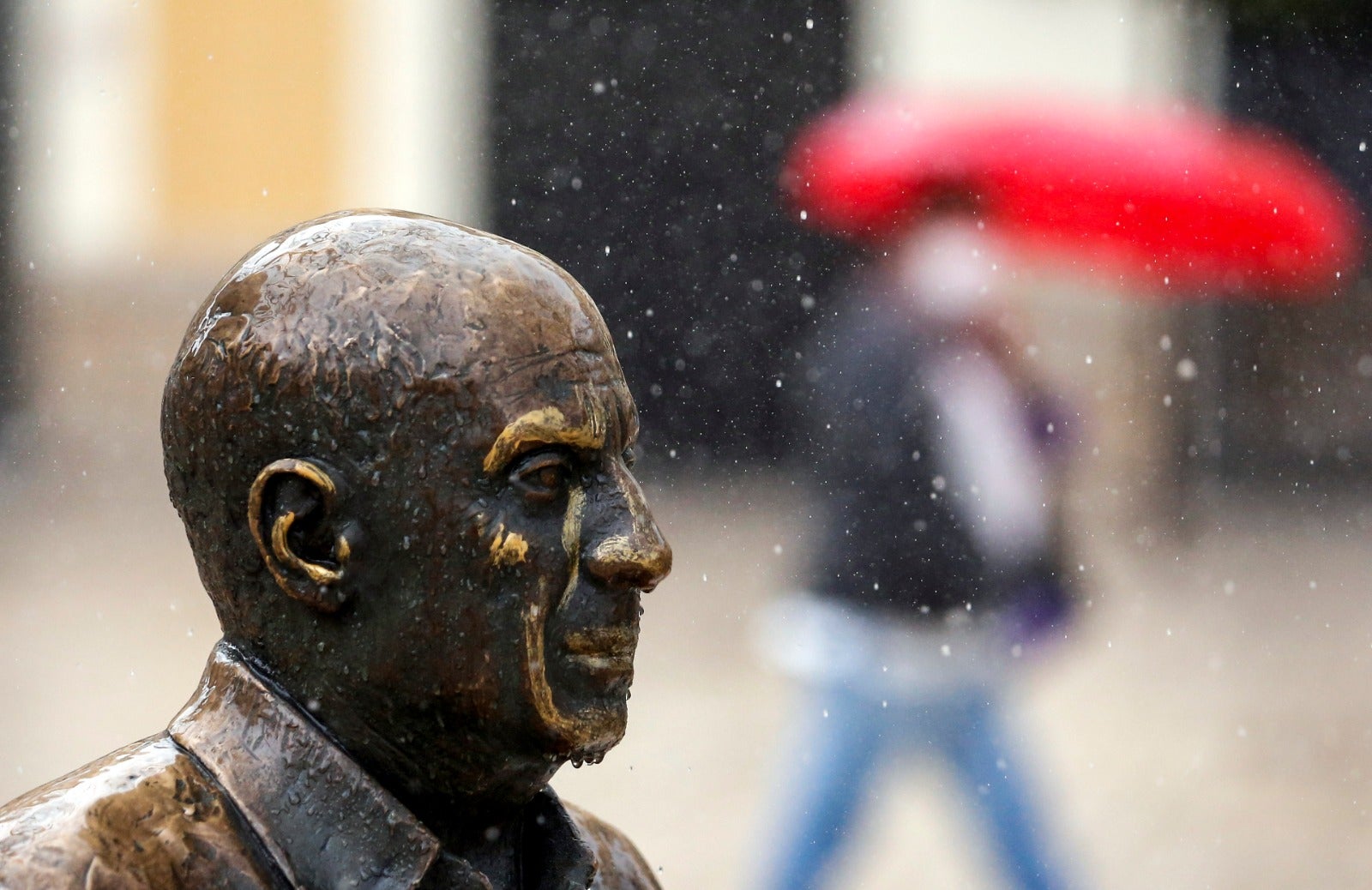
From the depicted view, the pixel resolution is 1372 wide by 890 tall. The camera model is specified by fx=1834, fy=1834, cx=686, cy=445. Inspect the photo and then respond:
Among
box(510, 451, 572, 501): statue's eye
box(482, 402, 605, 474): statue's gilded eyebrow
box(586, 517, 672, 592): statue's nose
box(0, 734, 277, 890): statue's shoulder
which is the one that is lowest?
box(0, 734, 277, 890): statue's shoulder

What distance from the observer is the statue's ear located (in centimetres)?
160

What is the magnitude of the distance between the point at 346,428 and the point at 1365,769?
6401 millimetres

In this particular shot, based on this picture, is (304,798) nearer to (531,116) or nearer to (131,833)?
(131,833)

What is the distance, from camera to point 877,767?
4270 mm

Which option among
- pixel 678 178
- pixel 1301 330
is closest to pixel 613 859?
pixel 678 178

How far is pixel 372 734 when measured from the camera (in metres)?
1.64

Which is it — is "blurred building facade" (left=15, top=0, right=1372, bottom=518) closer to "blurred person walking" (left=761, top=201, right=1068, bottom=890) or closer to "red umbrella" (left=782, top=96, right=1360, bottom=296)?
"red umbrella" (left=782, top=96, right=1360, bottom=296)

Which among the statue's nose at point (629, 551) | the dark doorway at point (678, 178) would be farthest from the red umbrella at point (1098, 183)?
the statue's nose at point (629, 551)

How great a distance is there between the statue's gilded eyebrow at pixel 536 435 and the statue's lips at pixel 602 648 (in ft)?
0.55

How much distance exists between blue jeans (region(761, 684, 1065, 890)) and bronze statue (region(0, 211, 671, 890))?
2657 mm

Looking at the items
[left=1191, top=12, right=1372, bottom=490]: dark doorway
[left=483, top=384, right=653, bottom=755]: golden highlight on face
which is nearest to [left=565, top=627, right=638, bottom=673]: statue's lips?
[left=483, top=384, right=653, bottom=755]: golden highlight on face

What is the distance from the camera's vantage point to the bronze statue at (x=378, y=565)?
1.59 meters

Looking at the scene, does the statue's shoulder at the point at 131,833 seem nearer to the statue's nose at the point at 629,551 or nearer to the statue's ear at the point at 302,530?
the statue's ear at the point at 302,530

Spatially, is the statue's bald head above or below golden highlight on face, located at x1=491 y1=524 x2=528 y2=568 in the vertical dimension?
above
